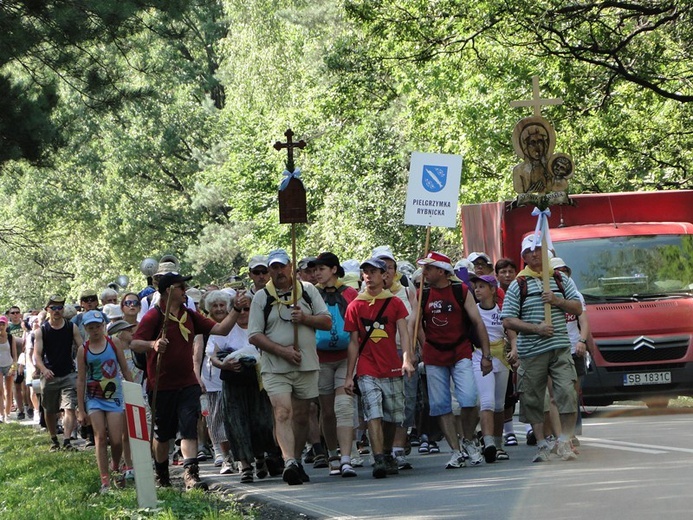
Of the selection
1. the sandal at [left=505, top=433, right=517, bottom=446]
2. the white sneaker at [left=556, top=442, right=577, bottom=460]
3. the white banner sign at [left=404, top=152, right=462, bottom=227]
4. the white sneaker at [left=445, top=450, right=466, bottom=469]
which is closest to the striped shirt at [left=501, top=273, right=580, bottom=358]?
the white sneaker at [left=556, top=442, right=577, bottom=460]

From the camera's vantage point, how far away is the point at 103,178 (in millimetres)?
63562

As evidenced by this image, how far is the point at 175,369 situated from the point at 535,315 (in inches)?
126

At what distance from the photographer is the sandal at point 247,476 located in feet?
44.9

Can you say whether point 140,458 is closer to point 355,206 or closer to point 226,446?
point 226,446

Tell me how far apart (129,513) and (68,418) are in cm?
908

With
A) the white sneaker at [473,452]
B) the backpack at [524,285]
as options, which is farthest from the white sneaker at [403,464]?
the backpack at [524,285]

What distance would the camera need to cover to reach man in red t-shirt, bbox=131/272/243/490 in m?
12.8

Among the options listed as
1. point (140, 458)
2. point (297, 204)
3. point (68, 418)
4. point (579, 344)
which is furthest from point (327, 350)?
point (68, 418)

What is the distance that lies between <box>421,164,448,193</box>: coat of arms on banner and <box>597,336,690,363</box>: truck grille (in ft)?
13.4

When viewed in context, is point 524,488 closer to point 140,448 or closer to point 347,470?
point 347,470

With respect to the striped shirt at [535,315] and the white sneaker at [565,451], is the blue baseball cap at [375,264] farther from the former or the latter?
the white sneaker at [565,451]

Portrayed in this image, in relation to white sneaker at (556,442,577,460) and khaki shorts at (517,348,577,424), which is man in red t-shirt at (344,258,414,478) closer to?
khaki shorts at (517,348,577,424)

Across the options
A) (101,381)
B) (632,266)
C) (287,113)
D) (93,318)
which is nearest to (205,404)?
(101,381)

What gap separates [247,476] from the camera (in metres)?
13.7
